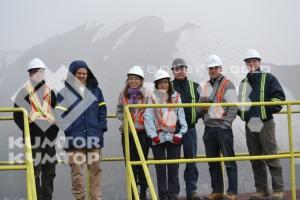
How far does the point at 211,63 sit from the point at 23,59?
5.35 m

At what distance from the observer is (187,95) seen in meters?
4.59

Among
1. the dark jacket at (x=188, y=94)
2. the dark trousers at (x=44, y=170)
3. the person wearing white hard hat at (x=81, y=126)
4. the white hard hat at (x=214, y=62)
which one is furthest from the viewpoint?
the dark jacket at (x=188, y=94)

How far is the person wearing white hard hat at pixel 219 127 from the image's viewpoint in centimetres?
431

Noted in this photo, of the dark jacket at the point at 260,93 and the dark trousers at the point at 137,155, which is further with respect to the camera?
the dark jacket at the point at 260,93

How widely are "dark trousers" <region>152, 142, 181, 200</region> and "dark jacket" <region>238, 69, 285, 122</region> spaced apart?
0.91m

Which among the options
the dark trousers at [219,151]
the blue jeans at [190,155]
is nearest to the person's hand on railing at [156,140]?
the blue jeans at [190,155]

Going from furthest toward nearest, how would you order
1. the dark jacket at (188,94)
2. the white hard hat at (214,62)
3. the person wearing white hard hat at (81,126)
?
1. the dark jacket at (188,94)
2. the white hard hat at (214,62)
3. the person wearing white hard hat at (81,126)

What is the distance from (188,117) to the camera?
4.59 m

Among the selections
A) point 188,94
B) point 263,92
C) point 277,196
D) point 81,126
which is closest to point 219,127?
point 188,94

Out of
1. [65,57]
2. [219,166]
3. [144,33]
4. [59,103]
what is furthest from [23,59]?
[219,166]

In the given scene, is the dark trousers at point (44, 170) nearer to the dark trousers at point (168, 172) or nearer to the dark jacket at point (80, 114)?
the dark jacket at point (80, 114)

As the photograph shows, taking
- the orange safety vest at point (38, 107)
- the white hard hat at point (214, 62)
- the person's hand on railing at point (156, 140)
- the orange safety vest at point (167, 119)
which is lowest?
the person's hand on railing at point (156, 140)

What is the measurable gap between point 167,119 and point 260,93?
103 cm

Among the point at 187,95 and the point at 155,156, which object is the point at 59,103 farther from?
the point at 187,95
